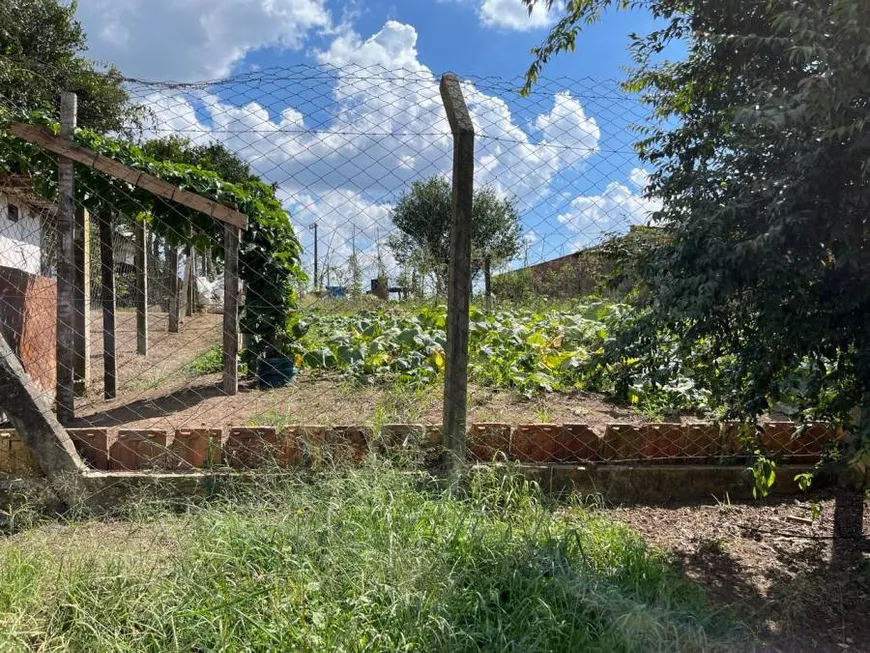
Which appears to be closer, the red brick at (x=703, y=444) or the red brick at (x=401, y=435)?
the red brick at (x=401, y=435)

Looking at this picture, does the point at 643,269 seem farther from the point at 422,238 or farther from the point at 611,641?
the point at 422,238

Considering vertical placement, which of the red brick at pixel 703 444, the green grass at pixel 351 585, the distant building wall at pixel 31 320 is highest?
the distant building wall at pixel 31 320

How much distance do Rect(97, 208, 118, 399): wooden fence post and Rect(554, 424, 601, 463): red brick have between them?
4.00m

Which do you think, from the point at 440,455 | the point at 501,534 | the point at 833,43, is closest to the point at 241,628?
the point at 501,534

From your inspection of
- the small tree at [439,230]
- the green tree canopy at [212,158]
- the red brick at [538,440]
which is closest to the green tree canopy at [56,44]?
the green tree canopy at [212,158]

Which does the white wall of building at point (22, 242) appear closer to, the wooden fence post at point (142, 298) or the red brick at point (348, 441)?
the wooden fence post at point (142, 298)

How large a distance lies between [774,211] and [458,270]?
1333 mm

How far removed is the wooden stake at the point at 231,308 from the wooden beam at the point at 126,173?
0.16 m

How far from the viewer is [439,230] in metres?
9.84

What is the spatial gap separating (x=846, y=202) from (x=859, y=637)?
1452 mm

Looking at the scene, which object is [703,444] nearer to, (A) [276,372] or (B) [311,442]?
(B) [311,442]

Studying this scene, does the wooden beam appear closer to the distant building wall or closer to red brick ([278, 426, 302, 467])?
the distant building wall

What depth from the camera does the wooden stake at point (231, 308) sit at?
17.1ft

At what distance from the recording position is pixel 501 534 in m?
2.29
